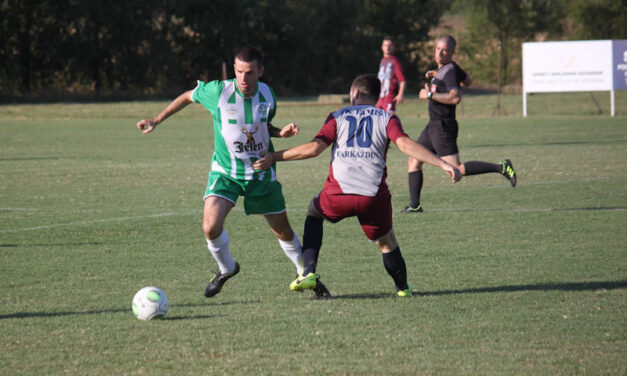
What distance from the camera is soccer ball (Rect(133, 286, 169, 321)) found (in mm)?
5617

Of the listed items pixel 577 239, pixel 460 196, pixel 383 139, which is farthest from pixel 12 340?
pixel 460 196

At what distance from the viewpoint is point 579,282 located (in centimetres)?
668

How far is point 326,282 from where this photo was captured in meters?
6.80

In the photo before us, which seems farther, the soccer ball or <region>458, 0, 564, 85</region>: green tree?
<region>458, 0, 564, 85</region>: green tree

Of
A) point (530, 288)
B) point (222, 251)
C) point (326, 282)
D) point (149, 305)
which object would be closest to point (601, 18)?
point (530, 288)

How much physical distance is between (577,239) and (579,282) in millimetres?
1988

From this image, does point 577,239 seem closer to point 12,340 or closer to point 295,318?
point 295,318

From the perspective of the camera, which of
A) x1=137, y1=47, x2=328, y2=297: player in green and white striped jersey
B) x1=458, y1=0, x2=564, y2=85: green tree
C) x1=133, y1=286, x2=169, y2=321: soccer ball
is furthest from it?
x1=458, y1=0, x2=564, y2=85: green tree

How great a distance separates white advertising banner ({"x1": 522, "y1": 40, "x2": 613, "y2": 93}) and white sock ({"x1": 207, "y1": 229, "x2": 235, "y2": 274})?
24837 mm

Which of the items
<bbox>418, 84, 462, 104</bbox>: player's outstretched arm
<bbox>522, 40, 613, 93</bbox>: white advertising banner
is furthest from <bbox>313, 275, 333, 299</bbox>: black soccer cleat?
<bbox>522, 40, 613, 93</bbox>: white advertising banner

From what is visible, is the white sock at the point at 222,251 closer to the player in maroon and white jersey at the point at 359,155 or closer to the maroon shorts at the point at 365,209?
the player in maroon and white jersey at the point at 359,155

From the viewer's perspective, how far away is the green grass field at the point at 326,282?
482 centimetres

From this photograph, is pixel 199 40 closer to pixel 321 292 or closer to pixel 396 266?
pixel 321 292

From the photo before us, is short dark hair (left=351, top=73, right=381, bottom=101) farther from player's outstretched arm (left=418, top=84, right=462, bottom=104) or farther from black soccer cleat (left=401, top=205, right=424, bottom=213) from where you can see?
black soccer cleat (left=401, top=205, right=424, bottom=213)
